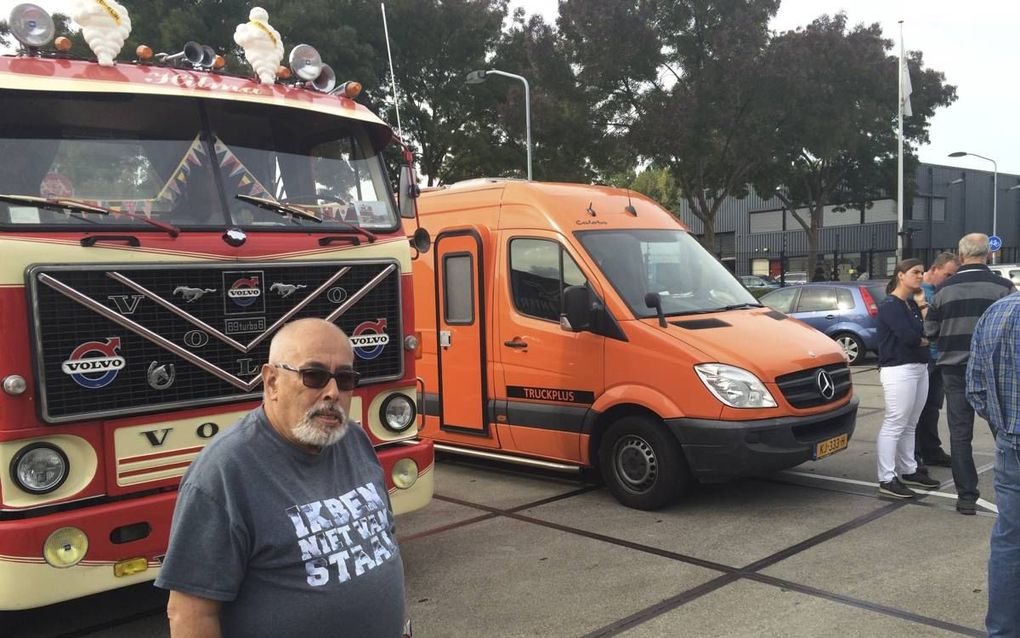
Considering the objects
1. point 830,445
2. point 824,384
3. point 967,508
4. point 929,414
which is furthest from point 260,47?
point 929,414

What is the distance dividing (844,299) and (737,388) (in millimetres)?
10598

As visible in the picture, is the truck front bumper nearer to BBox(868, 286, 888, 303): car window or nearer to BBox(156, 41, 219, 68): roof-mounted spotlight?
BBox(156, 41, 219, 68): roof-mounted spotlight

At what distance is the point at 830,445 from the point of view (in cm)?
619

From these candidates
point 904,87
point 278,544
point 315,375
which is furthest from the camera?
point 904,87

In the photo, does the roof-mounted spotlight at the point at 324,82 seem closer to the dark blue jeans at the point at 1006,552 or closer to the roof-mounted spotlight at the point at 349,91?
the roof-mounted spotlight at the point at 349,91

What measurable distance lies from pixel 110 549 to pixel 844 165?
112 feet

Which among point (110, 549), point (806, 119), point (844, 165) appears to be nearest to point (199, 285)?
point (110, 549)

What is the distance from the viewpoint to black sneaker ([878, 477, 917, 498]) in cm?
625

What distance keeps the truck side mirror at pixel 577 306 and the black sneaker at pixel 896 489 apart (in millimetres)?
2641

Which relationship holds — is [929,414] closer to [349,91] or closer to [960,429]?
[960,429]

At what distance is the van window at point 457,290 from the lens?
7352 millimetres

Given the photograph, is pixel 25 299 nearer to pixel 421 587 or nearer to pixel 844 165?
pixel 421 587

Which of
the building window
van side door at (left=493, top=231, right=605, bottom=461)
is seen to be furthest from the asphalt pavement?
the building window

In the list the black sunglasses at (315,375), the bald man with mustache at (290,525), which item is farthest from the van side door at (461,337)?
the black sunglasses at (315,375)
